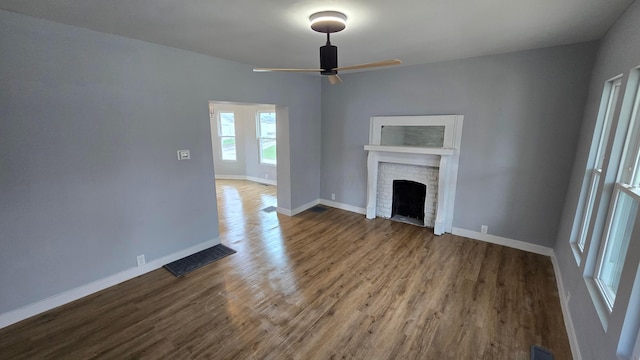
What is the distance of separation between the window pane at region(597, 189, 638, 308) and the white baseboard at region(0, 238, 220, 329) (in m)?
3.92

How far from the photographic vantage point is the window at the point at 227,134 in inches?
291

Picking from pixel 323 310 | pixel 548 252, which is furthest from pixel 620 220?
pixel 323 310

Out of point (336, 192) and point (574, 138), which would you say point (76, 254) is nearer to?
point (336, 192)

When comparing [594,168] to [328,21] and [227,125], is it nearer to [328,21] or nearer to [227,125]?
[328,21]

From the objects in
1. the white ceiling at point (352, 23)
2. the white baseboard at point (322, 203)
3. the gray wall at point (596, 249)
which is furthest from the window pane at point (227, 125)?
the gray wall at point (596, 249)

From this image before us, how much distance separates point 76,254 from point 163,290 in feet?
2.79

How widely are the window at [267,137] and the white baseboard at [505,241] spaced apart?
4726mm

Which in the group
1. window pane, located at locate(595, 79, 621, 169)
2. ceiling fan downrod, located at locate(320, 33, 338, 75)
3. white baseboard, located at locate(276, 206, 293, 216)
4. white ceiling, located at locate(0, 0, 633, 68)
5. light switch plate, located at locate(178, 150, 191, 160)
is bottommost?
white baseboard, located at locate(276, 206, 293, 216)

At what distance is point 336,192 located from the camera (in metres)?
5.20

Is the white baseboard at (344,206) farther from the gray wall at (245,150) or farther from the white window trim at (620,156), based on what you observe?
the white window trim at (620,156)

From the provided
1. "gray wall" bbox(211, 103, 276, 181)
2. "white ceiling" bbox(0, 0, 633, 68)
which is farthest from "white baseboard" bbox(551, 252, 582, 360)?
"gray wall" bbox(211, 103, 276, 181)

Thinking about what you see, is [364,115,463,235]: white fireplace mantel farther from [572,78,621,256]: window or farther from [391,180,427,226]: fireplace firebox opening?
[572,78,621,256]: window

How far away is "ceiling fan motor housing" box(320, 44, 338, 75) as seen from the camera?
204 cm

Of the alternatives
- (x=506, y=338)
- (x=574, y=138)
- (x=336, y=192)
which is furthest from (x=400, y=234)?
(x=574, y=138)
